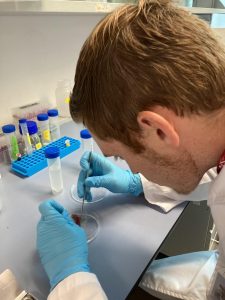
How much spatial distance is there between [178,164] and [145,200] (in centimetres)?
35

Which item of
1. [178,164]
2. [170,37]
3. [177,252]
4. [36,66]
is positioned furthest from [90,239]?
[36,66]

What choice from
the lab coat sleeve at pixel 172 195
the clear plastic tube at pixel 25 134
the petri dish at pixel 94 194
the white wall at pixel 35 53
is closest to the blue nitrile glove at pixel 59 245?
the petri dish at pixel 94 194

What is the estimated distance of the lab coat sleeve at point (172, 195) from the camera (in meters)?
1.00

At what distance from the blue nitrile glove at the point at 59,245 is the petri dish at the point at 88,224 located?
2.3 inches

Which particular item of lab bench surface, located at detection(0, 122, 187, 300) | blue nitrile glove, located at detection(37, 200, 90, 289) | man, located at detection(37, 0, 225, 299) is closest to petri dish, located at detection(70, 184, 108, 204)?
lab bench surface, located at detection(0, 122, 187, 300)

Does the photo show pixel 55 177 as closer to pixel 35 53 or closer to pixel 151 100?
pixel 151 100

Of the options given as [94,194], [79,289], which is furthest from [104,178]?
[79,289]

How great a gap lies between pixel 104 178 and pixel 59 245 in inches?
12.5

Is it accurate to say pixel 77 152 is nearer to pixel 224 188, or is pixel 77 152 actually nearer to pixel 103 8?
pixel 103 8

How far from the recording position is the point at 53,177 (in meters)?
1.11

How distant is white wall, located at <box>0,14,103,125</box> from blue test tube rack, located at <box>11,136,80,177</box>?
1.06 feet

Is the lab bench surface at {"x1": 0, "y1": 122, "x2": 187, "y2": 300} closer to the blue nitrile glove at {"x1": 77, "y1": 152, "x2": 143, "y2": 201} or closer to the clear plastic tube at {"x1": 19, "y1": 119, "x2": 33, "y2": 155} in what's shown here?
the blue nitrile glove at {"x1": 77, "y1": 152, "x2": 143, "y2": 201}

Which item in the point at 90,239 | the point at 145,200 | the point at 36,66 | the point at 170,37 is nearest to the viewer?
the point at 170,37

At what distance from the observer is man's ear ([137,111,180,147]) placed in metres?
0.61
